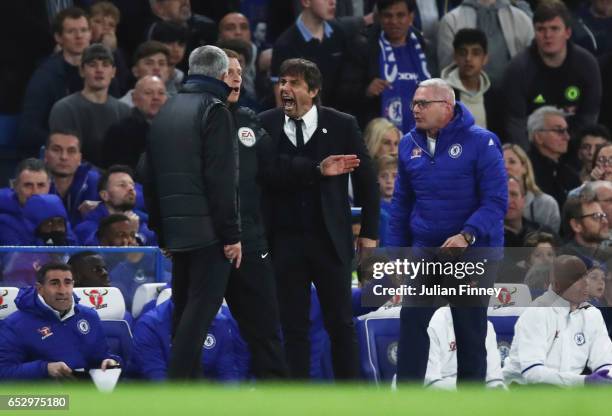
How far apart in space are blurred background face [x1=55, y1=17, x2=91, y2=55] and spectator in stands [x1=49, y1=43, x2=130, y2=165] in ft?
1.30

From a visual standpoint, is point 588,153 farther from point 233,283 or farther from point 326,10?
point 233,283

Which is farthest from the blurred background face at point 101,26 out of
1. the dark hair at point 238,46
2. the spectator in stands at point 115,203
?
the spectator in stands at point 115,203

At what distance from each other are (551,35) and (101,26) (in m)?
4.10

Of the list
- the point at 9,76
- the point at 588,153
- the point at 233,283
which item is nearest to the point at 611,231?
the point at 588,153

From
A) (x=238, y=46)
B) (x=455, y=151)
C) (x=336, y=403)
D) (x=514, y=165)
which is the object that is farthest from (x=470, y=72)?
(x=336, y=403)

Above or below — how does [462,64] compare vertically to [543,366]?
above

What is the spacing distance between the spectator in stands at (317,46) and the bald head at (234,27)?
1.77 ft

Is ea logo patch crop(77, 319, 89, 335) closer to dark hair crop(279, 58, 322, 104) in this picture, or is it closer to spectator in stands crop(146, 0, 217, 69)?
dark hair crop(279, 58, 322, 104)

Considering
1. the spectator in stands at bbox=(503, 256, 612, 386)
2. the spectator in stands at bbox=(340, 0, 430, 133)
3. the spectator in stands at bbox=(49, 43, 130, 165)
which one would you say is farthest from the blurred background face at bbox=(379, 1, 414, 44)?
the spectator in stands at bbox=(503, 256, 612, 386)

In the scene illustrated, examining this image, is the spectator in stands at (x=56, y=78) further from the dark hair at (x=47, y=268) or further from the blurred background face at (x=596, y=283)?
the blurred background face at (x=596, y=283)

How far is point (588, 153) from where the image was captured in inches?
552

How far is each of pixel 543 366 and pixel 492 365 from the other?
13.7 inches

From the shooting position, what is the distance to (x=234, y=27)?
560 inches

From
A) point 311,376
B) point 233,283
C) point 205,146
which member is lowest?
point 311,376
